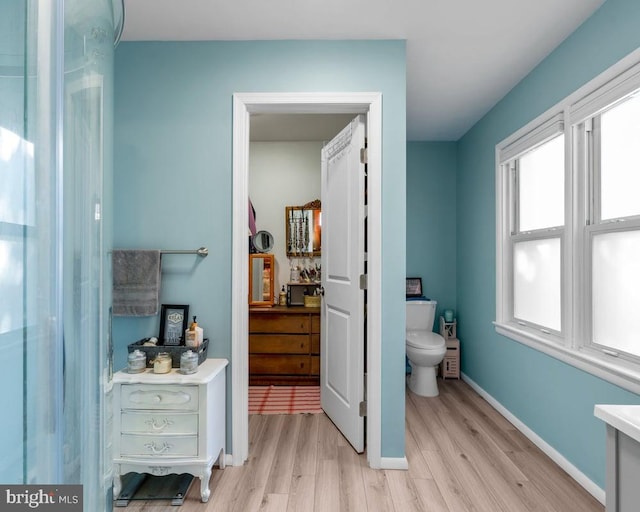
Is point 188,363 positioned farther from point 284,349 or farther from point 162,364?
point 284,349

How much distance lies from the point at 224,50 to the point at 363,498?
260cm

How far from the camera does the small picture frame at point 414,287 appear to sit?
3719mm

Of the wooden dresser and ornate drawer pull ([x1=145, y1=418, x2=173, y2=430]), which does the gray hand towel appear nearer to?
ornate drawer pull ([x1=145, y1=418, x2=173, y2=430])

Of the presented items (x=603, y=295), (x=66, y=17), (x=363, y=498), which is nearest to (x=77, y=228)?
(x=66, y=17)

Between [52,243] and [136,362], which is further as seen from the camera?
[136,362]

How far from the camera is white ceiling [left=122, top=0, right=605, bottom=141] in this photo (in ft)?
5.83

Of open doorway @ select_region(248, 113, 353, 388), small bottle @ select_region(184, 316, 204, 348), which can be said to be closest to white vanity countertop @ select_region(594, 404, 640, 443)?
small bottle @ select_region(184, 316, 204, 348)

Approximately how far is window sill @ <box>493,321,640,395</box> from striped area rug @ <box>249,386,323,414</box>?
1.65 m

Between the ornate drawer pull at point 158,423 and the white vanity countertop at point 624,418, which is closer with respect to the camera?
the white vanity countertop at point 624,418

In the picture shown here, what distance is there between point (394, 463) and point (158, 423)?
1315 millimetres

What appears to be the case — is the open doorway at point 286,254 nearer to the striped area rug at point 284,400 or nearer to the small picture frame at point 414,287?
the striped area rug at point 284,400

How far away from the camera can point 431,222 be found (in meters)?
3.80

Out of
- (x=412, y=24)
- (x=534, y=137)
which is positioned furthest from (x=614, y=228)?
(x=412, y=24)

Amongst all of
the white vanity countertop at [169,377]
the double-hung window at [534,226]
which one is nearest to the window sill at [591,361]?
the double-hung window at [534,226]
